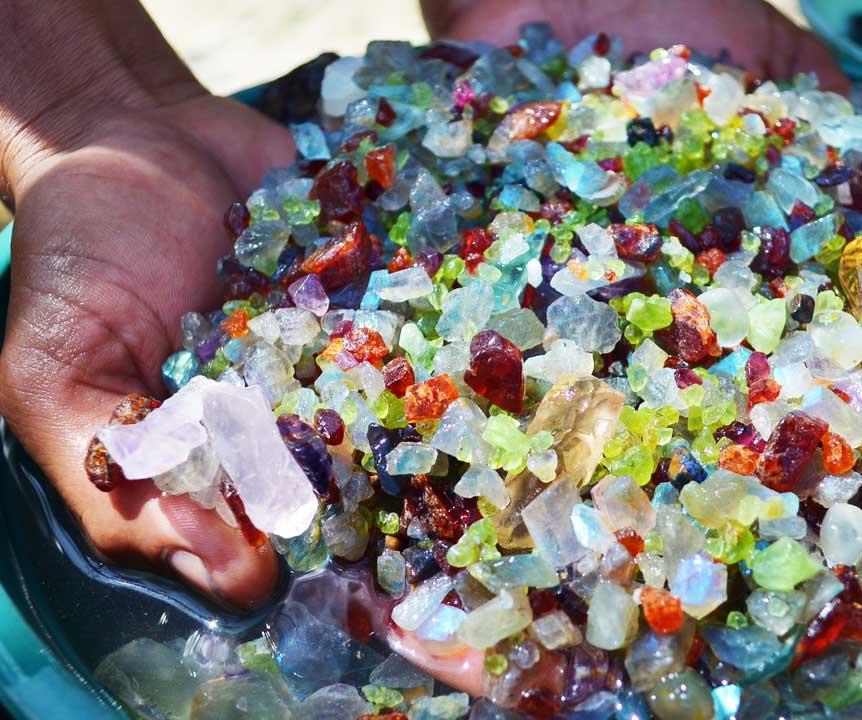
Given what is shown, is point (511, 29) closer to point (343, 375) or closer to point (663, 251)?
point (663, 251)

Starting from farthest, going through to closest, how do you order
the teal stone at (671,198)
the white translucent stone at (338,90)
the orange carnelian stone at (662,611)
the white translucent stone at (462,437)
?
1. the white translucent stone at (338,90)
2. the teal stone at (671,198)
3. the white translucent stone at (462,437)
4. the orange carnelian stone at (662,611)

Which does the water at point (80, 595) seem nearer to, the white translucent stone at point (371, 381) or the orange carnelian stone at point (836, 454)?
the white translucent stone at point (371, 381)

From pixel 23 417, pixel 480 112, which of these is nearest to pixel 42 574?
pixel 23 417

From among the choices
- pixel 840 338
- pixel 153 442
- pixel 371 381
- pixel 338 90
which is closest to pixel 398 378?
pixel 371 381

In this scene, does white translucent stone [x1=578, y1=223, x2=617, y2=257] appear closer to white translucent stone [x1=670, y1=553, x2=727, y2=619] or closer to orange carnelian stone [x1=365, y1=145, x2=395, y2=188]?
orange carnelian stone [x1=365, y1=145, x2=395, y2=188]

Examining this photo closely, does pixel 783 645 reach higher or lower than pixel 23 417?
lower

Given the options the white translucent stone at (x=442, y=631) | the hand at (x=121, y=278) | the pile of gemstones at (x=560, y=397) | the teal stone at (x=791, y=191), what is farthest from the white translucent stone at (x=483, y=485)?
the teal stone at (x=791, y=191)

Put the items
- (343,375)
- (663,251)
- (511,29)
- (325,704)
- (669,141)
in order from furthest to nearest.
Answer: (511,29)
(669,141)
(663,251)
(343,375)
(325,704)
